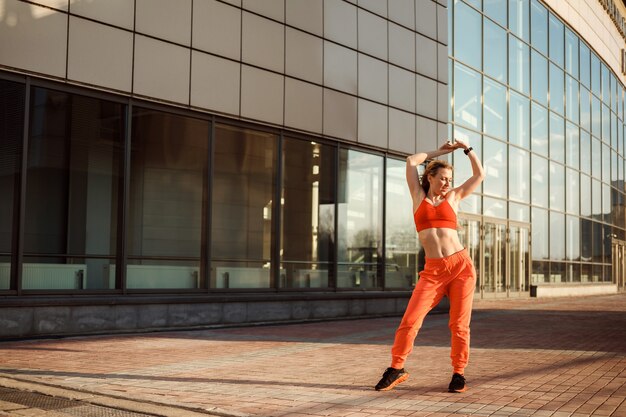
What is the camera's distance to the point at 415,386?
6.71 meters

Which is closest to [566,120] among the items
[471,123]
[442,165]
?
[471,123]

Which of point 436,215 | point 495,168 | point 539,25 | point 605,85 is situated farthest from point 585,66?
point 436,215

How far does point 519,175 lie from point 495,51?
459cm

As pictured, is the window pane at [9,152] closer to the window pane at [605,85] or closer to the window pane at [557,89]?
the window pane at [557,89]

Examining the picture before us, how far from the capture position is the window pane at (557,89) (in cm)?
3195

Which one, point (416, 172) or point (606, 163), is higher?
point (606, 163)

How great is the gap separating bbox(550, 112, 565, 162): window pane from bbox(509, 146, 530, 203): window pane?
3085 millimetres

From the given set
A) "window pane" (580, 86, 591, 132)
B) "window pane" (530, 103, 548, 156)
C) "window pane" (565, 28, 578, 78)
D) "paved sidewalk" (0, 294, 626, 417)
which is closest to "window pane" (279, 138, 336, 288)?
"paved sidewalk" (0, 294, 626, 417)

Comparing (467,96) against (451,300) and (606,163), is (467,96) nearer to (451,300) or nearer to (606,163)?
(606,163)

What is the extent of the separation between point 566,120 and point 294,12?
826 inches

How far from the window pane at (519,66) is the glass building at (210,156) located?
543 cm

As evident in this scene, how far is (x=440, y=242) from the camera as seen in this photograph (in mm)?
6285

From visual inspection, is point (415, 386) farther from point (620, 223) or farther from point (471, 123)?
point (620, 223)

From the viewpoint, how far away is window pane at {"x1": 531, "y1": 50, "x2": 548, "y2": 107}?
99.1 feet
